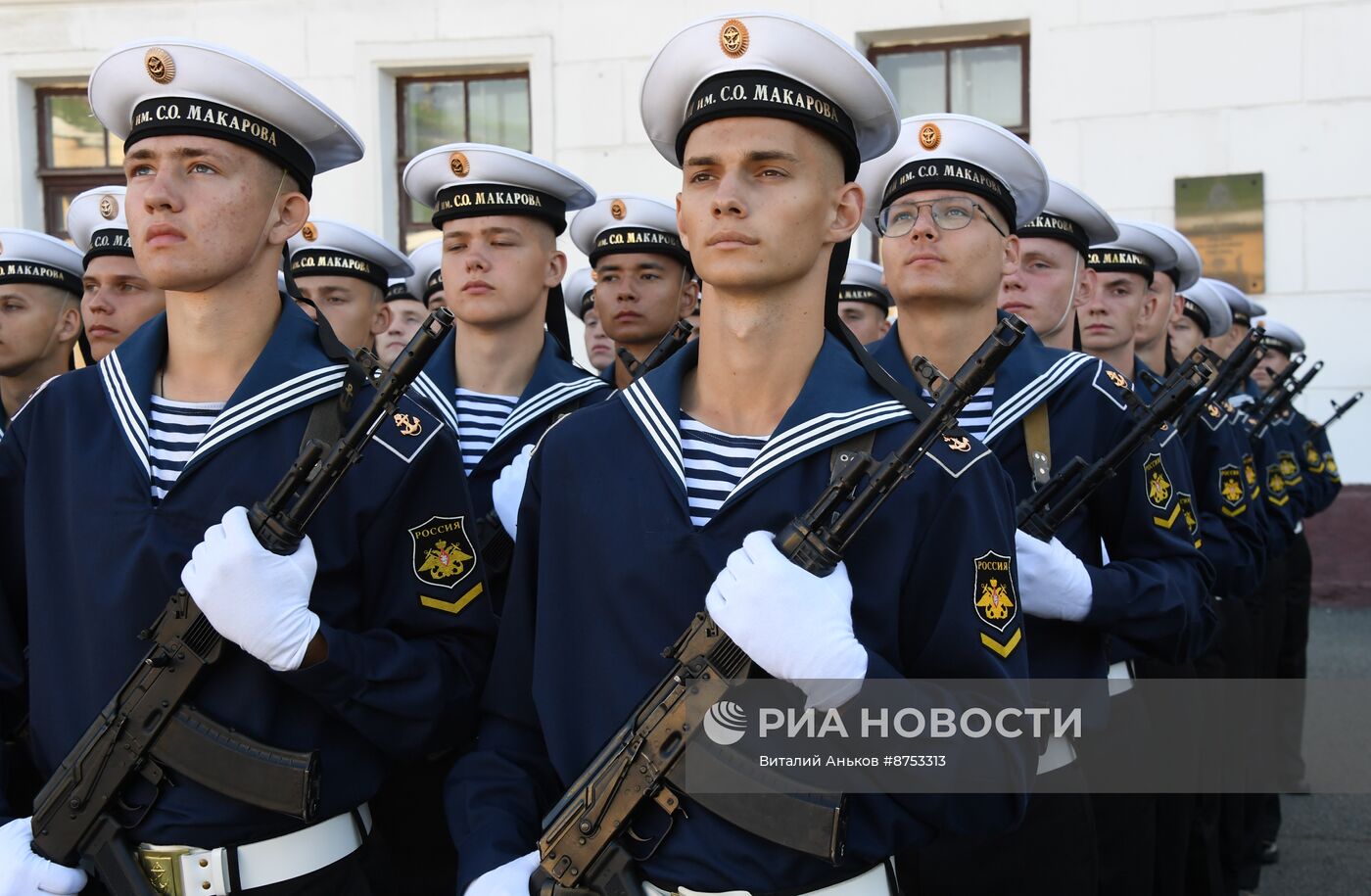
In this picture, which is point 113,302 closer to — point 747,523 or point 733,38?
point 733,38

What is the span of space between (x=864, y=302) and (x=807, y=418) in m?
4.20

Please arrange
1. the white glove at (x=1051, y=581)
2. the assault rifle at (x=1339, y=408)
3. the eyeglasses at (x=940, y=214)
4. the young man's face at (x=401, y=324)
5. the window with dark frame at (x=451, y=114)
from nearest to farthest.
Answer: the white glove at (x=1051, y=581)
the eyeglasses at (x=940, y=214)
the young man's face at (x=401, y=324)
the assault rifle at (x=1339, y=408)
the window with dark frame at (x=451, y=114)

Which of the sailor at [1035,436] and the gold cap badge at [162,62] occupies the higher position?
the gold cap badge at [162,62]

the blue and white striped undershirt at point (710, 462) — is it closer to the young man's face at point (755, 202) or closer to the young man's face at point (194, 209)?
the young man's face at point (755, 202)

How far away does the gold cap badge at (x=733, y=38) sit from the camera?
2.57 meters

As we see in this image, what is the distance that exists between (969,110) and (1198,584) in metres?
7.14

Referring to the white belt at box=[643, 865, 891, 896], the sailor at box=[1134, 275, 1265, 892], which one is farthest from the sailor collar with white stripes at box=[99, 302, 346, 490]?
the sailor at box=[1134, 275, 1265, 892]

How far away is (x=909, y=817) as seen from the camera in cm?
233

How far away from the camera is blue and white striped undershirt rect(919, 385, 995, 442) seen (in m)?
3.59

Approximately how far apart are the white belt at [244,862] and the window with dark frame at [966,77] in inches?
337

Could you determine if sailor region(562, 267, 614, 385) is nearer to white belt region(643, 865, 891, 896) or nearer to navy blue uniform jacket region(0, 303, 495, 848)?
navy blue uniform jacket region(0, 303, 495, 848)

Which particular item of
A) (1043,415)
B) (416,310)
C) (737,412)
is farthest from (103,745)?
(416,310)

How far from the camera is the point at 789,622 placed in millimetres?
2137

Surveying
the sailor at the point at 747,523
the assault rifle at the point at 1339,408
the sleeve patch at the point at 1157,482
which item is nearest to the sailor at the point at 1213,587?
the sleeve patch at the point at 1157,482
